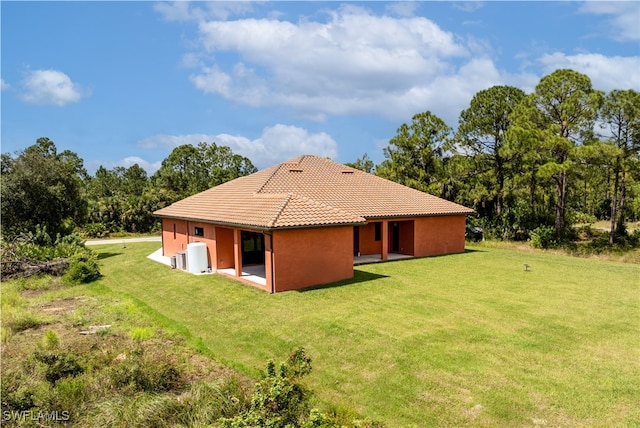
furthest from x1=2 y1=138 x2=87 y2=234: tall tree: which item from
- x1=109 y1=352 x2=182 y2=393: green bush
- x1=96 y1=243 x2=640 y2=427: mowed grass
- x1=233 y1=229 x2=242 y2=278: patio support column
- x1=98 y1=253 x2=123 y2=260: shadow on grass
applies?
x1=109 y1=352 x2=182 y2=393: green bush

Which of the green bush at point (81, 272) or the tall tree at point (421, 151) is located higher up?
the tall tree at point (421, 151)

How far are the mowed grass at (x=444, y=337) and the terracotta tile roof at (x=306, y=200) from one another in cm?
270

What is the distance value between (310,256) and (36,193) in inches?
712

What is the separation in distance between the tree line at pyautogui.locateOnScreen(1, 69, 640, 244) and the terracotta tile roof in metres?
7.26

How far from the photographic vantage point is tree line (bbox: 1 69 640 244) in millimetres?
24828

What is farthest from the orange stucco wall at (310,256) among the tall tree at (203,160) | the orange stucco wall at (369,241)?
the tall tree at (203,160)

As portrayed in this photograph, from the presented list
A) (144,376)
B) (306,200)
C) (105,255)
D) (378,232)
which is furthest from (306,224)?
(105,255)

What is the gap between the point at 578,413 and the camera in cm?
685

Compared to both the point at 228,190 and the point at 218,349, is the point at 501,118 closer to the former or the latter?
the point at 228,190

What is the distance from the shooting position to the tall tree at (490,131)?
32.4 m

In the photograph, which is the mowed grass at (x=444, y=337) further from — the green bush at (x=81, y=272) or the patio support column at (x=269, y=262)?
the green bush at (x=81, y=272)

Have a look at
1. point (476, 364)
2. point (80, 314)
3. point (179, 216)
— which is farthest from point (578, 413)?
point (179, 216)

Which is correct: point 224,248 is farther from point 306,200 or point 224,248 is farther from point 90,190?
point 90,190

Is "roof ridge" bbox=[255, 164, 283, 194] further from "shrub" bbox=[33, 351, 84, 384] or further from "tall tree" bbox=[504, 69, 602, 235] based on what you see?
"tall tree" bbox=[504, 69, 602, 235]
